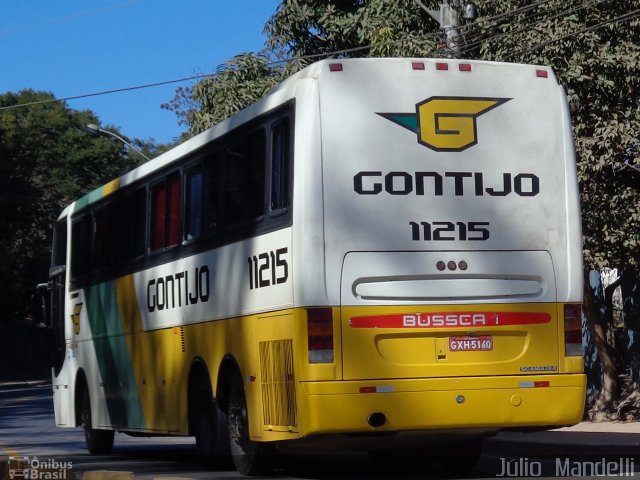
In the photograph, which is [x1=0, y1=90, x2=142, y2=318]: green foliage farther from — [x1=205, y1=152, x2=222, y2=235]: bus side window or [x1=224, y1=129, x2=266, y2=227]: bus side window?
[x1=224, y1=129, x2=266, y2=227]: bus side window

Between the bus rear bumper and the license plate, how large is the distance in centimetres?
26

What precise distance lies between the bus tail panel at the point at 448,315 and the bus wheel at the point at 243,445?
1.95 metres

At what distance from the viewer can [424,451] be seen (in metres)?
14.4

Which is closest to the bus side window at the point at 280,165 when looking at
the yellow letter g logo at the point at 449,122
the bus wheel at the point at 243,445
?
the yellow letter g logo at the point at 449,122

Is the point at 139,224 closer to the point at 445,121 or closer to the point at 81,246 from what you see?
the point at 81,246

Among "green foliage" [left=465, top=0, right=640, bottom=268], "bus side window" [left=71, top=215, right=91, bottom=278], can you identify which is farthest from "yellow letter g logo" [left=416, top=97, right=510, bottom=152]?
"bus side window" [left=71, top=215, right=91, bottom=278]

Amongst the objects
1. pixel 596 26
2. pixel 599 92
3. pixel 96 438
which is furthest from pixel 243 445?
pixel 599 92

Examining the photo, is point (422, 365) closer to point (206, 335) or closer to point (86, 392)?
point (206, 335)

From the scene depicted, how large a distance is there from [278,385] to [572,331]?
8.54 ft

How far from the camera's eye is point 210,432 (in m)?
14.2

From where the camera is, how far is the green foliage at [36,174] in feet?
196

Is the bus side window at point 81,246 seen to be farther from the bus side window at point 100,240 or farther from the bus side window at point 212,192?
the bus side window at point 212,192

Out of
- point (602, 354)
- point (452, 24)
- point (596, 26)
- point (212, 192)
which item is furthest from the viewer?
point (602, 354)

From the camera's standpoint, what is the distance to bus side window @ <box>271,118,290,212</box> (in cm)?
1185
